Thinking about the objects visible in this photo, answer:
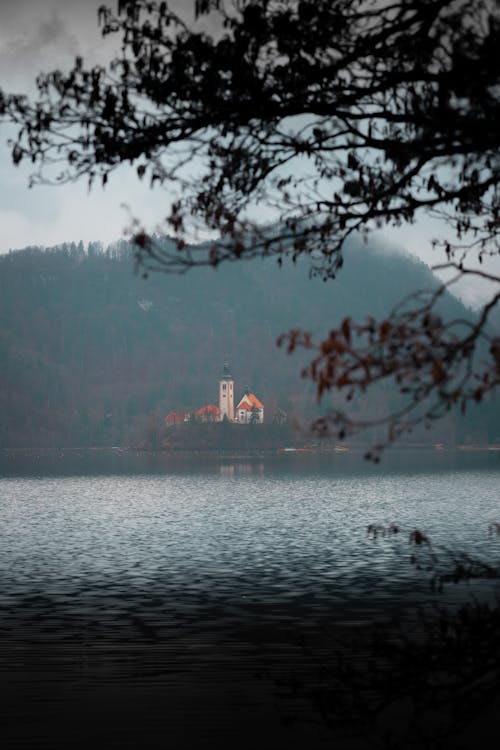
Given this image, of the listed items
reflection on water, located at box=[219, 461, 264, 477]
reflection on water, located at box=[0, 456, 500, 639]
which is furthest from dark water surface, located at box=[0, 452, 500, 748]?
reflection on water, located at box=[219, 461, 264, 477]

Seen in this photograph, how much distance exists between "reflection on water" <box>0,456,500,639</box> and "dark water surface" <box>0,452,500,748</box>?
3.0 inches

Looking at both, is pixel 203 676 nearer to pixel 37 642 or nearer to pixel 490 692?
pixel 37 642

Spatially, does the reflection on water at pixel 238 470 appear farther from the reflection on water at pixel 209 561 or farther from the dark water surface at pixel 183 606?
the dark water surface at pixel 183 606

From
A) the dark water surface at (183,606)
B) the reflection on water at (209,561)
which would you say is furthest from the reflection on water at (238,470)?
the dark water surface at (183,606)

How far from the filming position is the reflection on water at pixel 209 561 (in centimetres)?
2264

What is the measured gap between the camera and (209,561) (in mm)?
34344

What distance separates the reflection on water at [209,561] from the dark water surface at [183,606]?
0.08 metres

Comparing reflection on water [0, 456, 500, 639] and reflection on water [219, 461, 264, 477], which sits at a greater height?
reflection on water [219, 461, 264, 477]

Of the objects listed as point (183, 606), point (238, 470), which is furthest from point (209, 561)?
point (238, 470)

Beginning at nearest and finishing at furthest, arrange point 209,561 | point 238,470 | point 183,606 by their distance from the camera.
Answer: point 183,606, point 209,561, point 238,470

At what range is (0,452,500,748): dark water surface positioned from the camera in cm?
1377

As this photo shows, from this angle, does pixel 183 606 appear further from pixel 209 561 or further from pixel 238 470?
pixel 238 470

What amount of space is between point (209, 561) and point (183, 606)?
10.3 metres

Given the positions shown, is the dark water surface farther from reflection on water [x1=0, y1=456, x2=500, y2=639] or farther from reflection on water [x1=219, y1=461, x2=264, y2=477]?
reflection on water [x1=219, y1=461, x2=264, y2=477]
